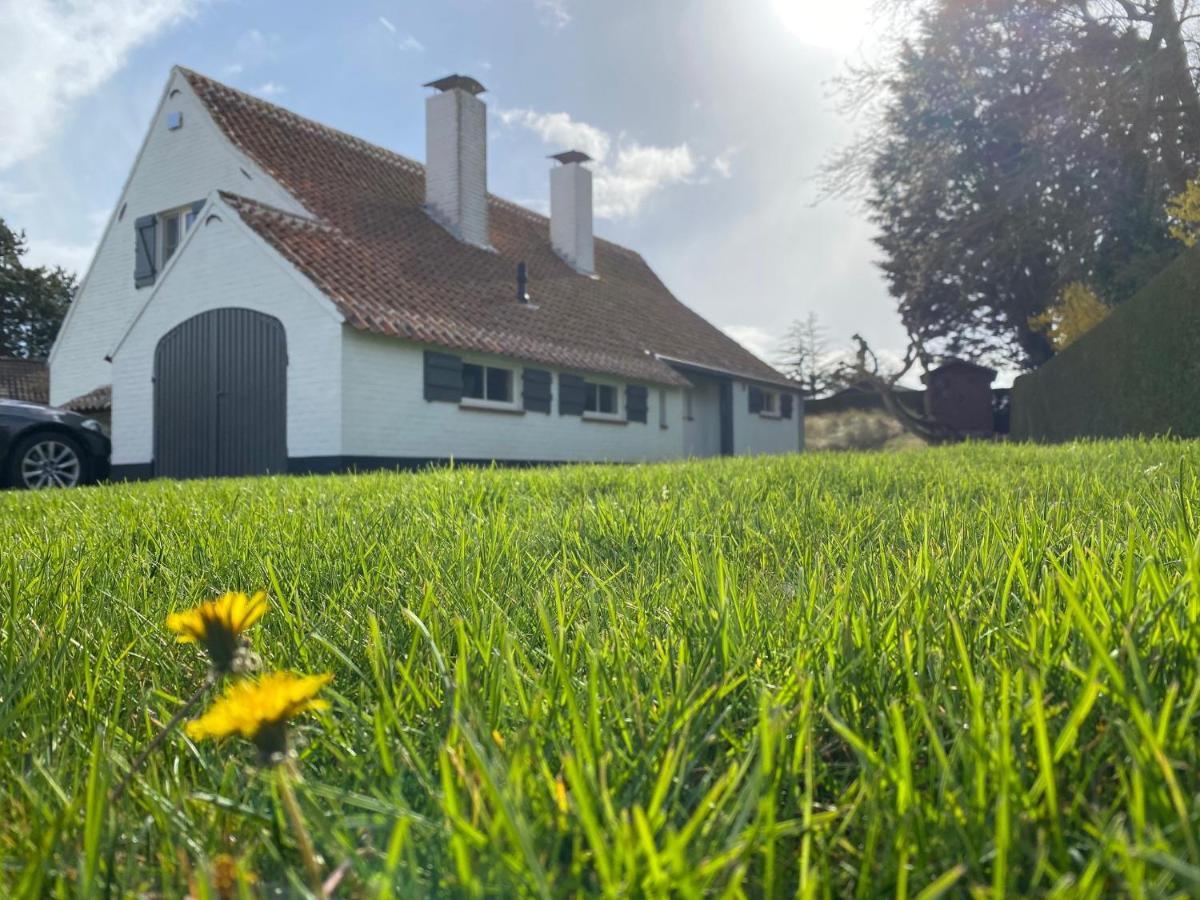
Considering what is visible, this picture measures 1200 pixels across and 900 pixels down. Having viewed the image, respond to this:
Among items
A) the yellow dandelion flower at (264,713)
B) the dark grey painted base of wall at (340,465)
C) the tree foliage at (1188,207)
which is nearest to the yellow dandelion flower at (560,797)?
the yellow dandelion flower at (264,713)

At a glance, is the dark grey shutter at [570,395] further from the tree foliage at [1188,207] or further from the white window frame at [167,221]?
the tree foliage at [1188,207]

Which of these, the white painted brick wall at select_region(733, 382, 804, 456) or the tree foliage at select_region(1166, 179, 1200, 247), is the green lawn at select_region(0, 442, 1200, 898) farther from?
the white painted brick wall at select_region(733, 382, 804, 456)

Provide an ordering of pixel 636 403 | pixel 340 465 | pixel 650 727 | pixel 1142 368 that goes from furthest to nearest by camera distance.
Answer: pixel 636 403
pixel 340 465
pixel 1142 368
pixel 650 727

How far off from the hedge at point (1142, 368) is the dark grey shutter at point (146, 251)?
16.5 metres

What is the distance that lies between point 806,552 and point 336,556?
1220 millimetres

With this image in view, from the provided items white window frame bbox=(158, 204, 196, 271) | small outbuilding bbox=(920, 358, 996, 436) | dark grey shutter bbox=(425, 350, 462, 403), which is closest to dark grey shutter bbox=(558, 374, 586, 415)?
dark grey shutter bbox=(425, 350, 462, 403)

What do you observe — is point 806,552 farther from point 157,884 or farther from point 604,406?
point 604,406

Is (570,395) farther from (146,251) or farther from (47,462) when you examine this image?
(47,462)

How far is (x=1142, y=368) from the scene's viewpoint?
975 cm

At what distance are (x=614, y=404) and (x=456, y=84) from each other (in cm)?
768

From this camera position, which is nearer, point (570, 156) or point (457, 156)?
point (457, 156)

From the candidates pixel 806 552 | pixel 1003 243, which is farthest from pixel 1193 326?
pixel 1003 243

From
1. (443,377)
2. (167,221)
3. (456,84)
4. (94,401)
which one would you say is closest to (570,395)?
(443,377)

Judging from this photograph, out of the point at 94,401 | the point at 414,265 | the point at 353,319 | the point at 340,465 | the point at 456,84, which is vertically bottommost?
the point at 340,465
